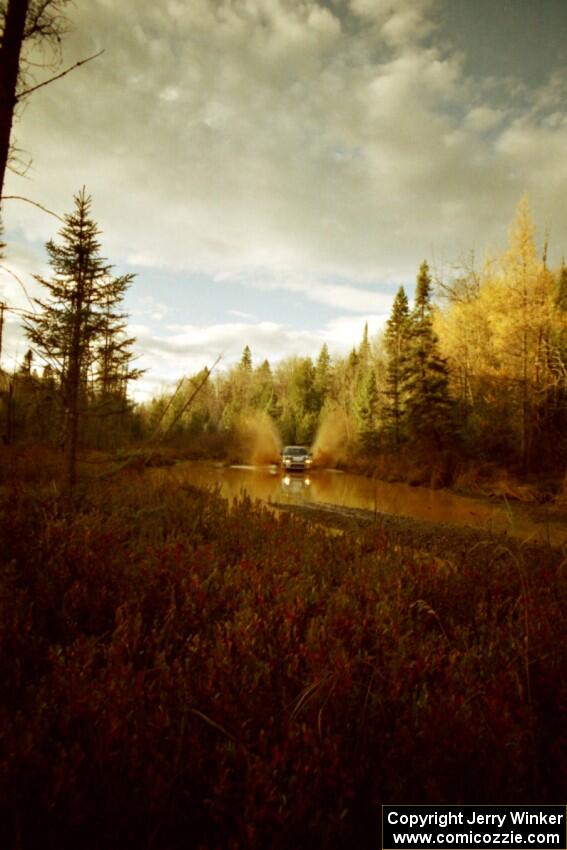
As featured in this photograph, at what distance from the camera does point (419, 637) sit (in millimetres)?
Result: 3734

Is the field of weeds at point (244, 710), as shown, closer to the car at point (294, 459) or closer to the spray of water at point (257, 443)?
the car at point (294, 459)

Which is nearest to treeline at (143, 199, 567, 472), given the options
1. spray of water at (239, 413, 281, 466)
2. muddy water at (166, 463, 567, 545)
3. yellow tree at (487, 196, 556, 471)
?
yellow tree at (487, 196, 556, 471)

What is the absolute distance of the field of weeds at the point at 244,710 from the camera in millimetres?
1831

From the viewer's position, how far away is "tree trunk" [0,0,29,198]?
481 cm

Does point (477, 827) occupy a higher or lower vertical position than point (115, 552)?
lower

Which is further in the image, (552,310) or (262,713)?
(552,310)

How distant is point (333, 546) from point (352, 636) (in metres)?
3.45

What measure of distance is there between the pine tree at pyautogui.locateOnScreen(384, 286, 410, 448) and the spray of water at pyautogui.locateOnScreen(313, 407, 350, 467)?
697 centimetres

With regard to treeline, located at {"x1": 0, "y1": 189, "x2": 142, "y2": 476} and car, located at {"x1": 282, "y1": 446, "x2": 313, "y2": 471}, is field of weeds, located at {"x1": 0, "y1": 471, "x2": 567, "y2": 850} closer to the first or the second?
treeline, located at {"x1": 0, "y1": 189, "x2": 142, "y2": 476}

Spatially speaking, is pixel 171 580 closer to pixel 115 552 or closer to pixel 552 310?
pixel 115 552

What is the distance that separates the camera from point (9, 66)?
489cm

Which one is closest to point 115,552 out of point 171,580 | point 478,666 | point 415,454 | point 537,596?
point 171,580

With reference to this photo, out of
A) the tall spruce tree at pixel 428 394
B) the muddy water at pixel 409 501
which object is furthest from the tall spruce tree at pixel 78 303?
the tall spruce tree at pixel 428 394

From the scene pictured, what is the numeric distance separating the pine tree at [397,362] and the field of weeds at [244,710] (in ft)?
102
